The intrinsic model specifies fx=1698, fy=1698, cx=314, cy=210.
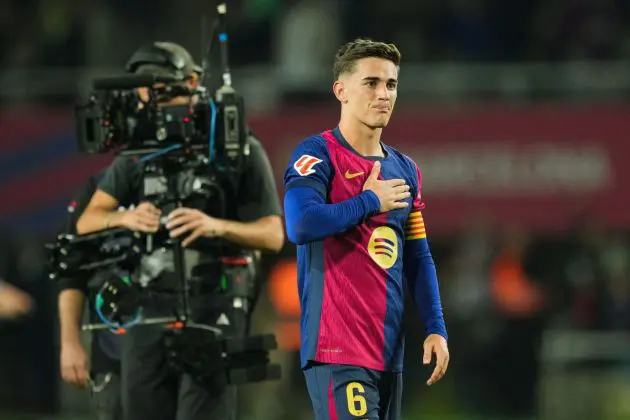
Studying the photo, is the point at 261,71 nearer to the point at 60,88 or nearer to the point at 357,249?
the point at 60,88

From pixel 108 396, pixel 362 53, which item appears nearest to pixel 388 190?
pixel 362 53

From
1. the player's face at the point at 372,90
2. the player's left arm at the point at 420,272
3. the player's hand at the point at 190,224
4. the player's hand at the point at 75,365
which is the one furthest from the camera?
the player's hand at the point at 75,365

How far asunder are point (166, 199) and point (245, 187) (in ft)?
1.48

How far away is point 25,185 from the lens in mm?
15109

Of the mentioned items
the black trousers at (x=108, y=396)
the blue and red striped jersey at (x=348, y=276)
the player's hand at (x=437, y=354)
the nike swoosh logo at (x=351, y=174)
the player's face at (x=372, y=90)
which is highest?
the player's face at (x=372, y=90)

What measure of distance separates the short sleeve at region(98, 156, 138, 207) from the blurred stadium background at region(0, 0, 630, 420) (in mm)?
6199

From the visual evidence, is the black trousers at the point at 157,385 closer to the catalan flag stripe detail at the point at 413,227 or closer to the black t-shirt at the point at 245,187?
the black t-shirt at the point at 245,187

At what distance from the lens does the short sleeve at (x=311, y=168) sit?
21.1ft

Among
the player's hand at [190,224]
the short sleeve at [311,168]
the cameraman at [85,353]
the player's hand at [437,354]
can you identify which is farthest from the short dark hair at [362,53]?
the cameraman at [85,353]

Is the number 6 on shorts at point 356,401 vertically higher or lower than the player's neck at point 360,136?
lower

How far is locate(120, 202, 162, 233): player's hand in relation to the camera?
25.4 ft

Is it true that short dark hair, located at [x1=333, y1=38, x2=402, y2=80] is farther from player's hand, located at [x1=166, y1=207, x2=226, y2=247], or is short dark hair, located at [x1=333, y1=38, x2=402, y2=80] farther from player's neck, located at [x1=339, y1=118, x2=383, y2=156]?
player's hand, located at [x1=166, y1=207, x2=226, y2=247]

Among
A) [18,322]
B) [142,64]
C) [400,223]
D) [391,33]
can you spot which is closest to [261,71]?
[391,33]

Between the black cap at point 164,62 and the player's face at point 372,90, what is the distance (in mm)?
1608
